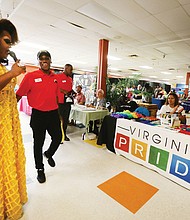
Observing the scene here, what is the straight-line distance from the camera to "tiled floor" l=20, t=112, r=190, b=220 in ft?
4.93

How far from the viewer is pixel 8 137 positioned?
1.22 metres

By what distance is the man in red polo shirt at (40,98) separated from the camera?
1.76 metres

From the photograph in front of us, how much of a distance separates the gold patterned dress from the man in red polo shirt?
0.48 m

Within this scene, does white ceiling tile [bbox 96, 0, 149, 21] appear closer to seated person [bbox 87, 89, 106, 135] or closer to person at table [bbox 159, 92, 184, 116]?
person at table [bbox 159, 92, 184, 116]

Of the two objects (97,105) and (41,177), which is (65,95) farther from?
(41,177)

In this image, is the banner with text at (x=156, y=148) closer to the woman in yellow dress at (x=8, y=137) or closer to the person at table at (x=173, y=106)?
the person at table at (x=173, y=106)

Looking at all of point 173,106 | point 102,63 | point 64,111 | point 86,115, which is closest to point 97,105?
point 86,115

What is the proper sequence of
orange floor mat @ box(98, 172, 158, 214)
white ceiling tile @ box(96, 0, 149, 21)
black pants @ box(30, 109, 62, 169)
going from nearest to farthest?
1. orange floor mat @ box(98, 172, 158, 214)
2. black pants @ box(30, 109, 62, 169)
3. white ceiling tile @ box(96, 0, 149, 21)

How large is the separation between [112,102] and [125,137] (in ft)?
7.31

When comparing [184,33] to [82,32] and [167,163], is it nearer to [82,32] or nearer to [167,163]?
[82,32]

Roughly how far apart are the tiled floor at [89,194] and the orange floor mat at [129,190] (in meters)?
0.06

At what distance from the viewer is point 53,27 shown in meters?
3.99

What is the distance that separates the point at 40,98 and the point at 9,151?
742 mm

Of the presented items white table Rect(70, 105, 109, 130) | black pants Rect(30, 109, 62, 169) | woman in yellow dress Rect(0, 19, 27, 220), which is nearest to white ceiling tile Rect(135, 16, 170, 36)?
white table Rect(70, 105, 109, 130)
